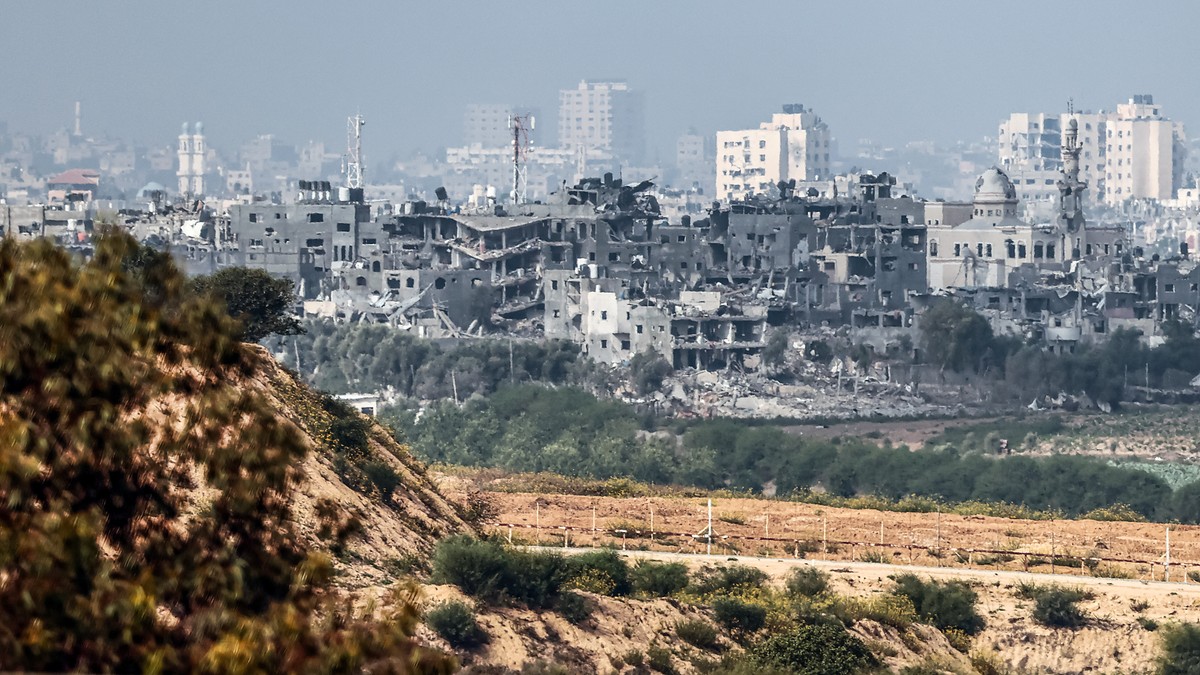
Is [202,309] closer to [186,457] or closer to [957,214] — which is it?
[186,457]

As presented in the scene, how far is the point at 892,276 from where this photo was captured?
119 metres

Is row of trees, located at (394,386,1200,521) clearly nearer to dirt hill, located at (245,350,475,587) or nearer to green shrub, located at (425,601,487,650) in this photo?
dirt hill, located at (245,350,475,587)

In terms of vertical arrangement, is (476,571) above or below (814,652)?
above

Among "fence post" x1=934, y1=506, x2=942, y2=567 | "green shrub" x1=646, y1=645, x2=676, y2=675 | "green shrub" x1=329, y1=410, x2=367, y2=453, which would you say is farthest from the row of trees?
"green shrub" x1=646, y1=645, x2=676, y2=675

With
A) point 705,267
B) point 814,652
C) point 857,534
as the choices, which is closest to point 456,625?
point 814,652

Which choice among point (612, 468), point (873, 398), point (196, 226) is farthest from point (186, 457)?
point (196, 226)

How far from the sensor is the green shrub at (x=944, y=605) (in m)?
34.5

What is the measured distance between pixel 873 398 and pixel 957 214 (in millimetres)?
40371

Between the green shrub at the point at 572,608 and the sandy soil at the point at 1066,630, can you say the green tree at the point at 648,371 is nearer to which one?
the sandy soil at the point at 1066,630

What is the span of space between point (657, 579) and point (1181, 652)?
666 cm

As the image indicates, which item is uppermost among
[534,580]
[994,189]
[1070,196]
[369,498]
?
[994,189]

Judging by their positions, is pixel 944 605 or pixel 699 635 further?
pixel 944 605

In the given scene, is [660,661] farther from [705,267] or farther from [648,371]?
[705,267]

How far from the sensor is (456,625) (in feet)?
92.7
